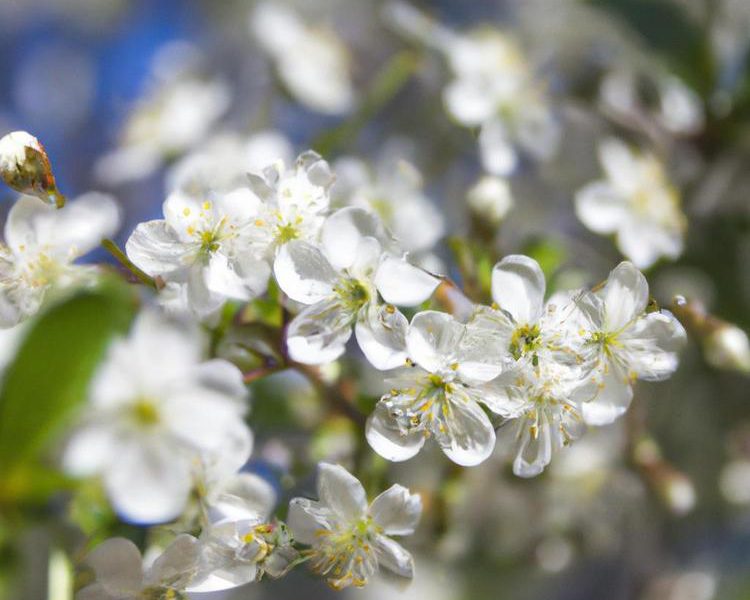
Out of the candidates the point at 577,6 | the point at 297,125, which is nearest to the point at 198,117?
the point at 297,125

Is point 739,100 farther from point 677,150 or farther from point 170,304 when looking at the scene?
A: point 170,304

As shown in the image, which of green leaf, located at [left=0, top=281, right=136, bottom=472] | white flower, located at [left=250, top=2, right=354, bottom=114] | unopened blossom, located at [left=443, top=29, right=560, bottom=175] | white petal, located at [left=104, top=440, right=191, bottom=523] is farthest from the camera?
white flower, located at [left=250, top=2, right=354, bottom=114]

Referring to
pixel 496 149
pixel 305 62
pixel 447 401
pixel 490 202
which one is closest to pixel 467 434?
pixel 447 401

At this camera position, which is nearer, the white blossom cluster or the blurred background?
the white blossom cluster

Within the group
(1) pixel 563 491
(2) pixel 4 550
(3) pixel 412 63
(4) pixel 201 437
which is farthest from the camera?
(3) pixel 412 63

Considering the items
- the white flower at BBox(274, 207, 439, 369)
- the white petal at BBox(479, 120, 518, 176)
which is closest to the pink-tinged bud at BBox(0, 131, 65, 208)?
the white flower at BBox(274, 207, 439, 369)

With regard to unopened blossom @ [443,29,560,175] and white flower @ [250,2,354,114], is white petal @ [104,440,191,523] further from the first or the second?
white flower @ [250,2,354,114]

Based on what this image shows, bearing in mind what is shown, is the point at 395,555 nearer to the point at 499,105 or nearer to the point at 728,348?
the point at 728,348
